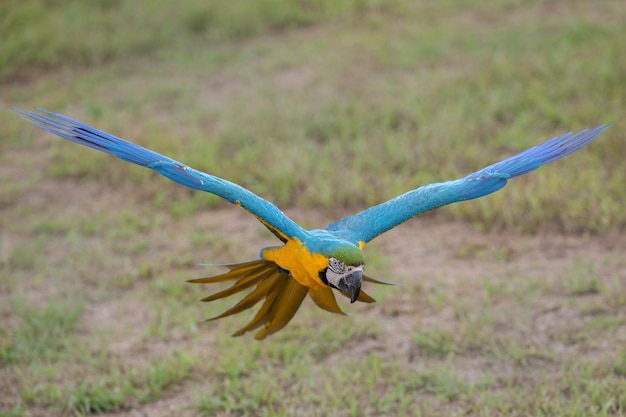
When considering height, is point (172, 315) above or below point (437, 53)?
below

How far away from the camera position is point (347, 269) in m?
2.63

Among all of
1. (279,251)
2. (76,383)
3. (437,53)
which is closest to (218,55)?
(437,53)

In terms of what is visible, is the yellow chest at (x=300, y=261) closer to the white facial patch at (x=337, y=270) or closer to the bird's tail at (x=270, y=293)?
the white facial patch at (x=337, y=270)

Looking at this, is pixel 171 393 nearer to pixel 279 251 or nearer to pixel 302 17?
pixel 279 251

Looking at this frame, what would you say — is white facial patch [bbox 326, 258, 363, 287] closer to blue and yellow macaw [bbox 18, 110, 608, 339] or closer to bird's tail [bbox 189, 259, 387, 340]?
blue and yellow macaw [bbox 18, 110, 608, 339]

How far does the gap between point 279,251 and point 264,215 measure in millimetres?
229

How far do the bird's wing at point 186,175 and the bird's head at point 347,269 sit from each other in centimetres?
19

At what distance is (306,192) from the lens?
5328 millimetres

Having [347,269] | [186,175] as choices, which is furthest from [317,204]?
[347,269]

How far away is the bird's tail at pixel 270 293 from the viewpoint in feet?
10.6

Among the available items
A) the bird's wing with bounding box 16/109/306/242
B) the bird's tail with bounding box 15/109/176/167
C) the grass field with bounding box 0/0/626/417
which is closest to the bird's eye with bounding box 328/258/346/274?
the bird's wing with bounding box 16/109/306/242

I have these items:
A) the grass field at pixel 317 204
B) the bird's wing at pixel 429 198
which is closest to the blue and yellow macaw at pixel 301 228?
the bird's wing at pixel 429 198

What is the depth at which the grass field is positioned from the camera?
3715mm

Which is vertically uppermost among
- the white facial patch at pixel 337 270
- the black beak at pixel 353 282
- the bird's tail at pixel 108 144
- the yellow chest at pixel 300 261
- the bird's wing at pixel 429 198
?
the bird's tail at pixel 108 144
